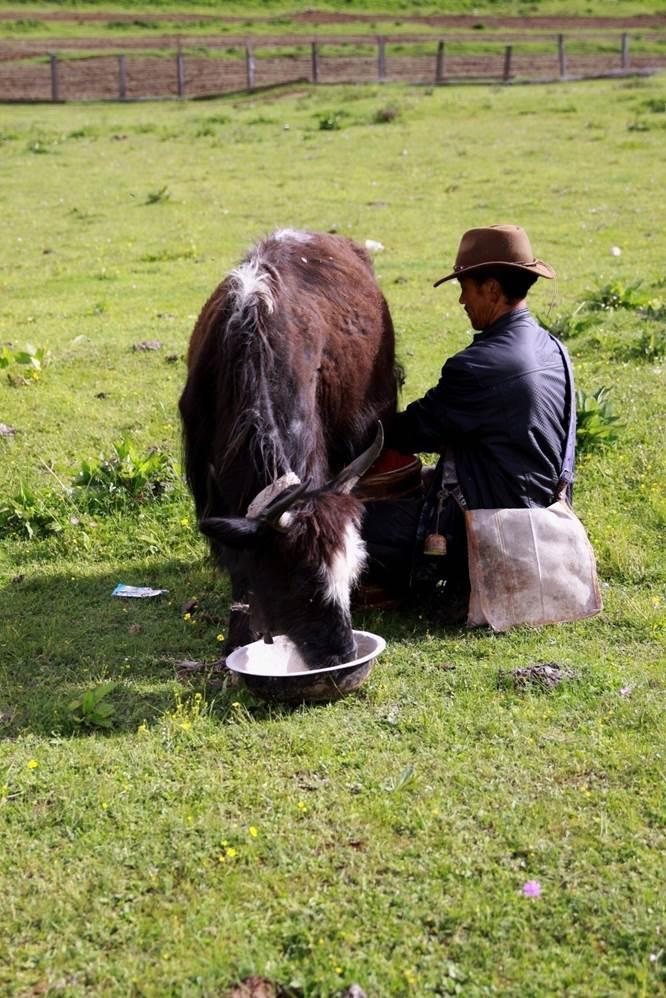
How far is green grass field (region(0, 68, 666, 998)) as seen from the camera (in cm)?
318

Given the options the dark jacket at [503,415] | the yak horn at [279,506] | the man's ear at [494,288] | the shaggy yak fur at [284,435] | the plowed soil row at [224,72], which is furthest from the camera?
the plowed soil row at [224,72]

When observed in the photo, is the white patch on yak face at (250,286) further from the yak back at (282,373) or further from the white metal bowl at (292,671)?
the white metal bowl at (292,671)

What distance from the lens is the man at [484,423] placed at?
5.18 m

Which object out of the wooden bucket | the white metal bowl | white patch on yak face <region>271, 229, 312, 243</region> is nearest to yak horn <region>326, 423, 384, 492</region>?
the white metal bowl

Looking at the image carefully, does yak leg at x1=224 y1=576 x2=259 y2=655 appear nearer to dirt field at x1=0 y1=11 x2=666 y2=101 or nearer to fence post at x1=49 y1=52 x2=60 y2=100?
dirt field at x1=0 y1=11 x2=666 y2=101

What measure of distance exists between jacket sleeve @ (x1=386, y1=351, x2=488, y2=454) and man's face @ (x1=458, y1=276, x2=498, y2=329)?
11.8 inches

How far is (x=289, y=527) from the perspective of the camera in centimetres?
415

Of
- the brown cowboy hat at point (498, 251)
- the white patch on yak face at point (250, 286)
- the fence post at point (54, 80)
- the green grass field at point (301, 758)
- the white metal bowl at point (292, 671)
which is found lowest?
the green grass field at point (301, 758)

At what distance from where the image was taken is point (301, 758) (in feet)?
13.5

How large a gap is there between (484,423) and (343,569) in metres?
1.34

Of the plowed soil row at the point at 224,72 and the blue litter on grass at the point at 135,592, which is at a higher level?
the plowed soil row at the point at 224,72

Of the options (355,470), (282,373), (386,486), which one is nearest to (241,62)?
(386,486)

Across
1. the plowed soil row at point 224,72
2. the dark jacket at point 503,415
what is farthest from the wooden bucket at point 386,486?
the plowed soil row at point 224,72

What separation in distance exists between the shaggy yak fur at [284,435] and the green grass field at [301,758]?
0.53 meters
